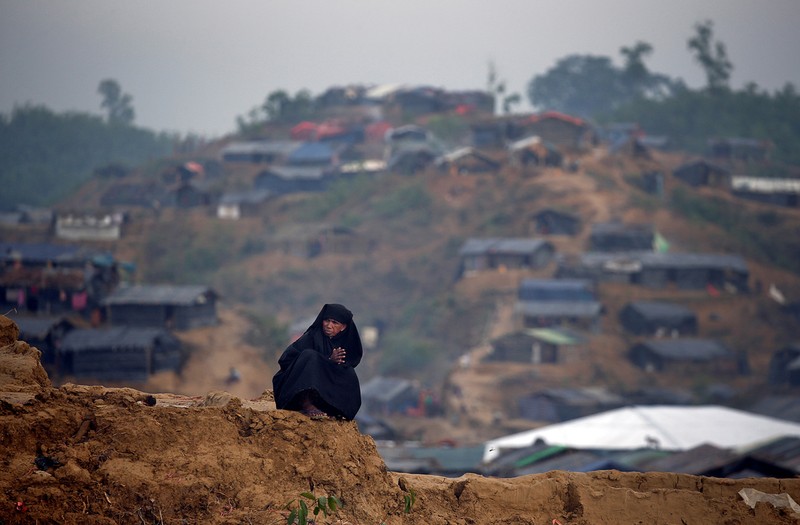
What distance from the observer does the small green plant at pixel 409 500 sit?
5715mm

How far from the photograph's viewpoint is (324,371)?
5.98 metres

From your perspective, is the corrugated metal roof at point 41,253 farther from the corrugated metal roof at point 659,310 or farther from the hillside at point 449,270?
the corrugated metal roof at point 659,310

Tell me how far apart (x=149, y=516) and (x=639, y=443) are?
21765 millimetres

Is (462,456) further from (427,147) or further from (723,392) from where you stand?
(427,147)

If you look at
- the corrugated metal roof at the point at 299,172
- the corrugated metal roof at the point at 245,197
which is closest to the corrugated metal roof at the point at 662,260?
the corrugated metal roof at the point at 245,197

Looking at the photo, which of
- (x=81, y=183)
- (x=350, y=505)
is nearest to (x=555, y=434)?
(x=350, y=505)

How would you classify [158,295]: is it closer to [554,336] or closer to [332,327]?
[554,336]

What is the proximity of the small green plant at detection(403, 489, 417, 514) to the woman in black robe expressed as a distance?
0.60m

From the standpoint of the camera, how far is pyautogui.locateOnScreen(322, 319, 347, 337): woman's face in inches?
245

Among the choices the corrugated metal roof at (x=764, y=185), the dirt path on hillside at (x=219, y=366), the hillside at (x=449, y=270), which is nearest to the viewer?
the dirt path on hillside at (x=219, y=366)

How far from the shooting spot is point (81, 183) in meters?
70.1

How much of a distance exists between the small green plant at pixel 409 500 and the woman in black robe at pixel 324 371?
0.60 m

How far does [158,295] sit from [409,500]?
30538 millimetres

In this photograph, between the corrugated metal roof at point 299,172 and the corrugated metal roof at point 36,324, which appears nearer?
the corrugated metal roof at point 36,324
